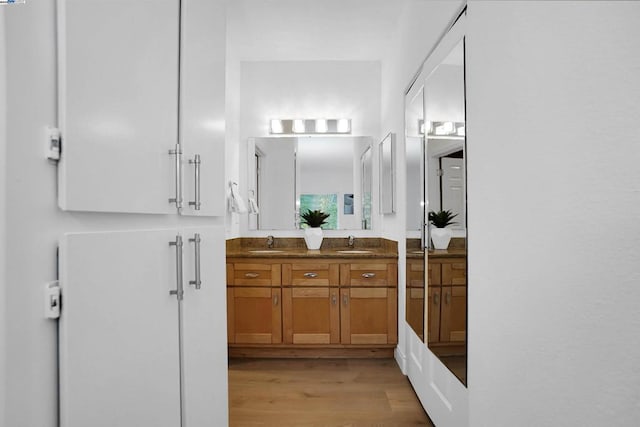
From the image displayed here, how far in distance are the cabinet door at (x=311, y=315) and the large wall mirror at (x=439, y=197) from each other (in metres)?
0.78

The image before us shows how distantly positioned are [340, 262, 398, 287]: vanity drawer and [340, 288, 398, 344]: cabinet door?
0.05m

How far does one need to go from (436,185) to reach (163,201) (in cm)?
142

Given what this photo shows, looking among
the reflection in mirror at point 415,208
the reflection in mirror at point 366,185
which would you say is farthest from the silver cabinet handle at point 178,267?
the reflection in mirror at point 366,185

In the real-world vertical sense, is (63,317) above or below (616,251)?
below

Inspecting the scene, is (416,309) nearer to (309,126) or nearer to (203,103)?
(203,103)

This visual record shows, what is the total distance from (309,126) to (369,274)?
1646 mm

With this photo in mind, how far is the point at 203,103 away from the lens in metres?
1.81

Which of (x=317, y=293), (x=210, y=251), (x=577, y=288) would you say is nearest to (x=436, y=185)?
(x=210, y=251)

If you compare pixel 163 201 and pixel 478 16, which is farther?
pixel 478 16

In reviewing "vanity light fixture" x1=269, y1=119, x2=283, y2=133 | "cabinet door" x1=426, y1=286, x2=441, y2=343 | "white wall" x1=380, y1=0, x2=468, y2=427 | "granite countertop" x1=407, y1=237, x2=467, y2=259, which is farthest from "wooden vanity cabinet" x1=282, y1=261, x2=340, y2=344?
"vanity light fixture" x1=269, y1=119, x2=283, y2=133

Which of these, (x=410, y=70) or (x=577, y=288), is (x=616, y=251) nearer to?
(x=577, y=288)

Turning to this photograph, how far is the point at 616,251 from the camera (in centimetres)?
83

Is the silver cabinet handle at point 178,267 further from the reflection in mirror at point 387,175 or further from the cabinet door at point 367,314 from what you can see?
the reflection in mirror at point 387,175

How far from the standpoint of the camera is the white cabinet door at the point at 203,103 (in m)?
1.63
